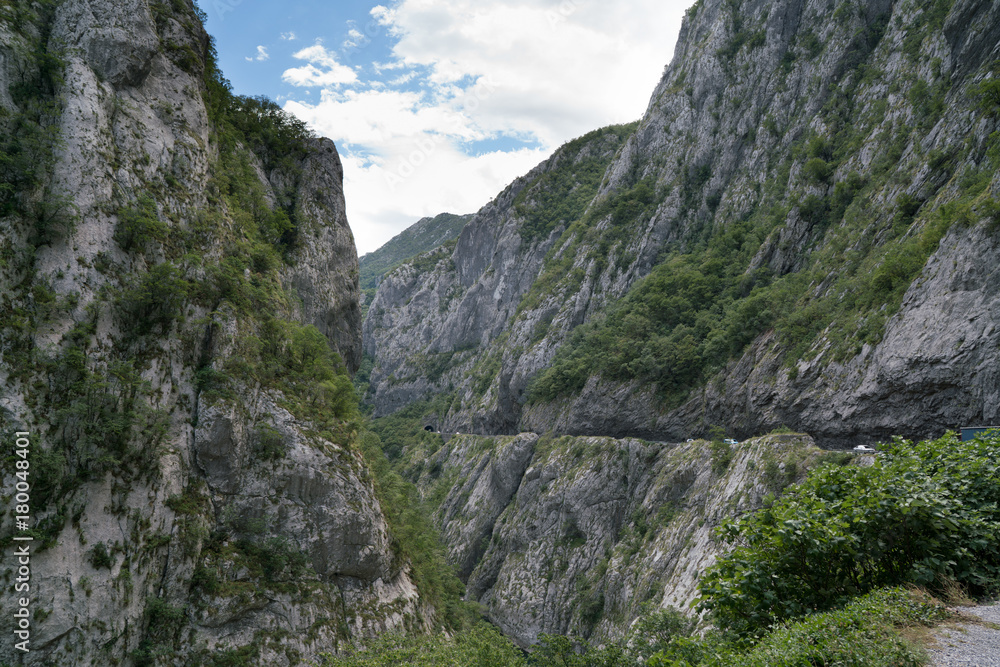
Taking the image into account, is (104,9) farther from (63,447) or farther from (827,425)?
(827,425)

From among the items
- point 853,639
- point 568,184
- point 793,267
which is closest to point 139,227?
point 853,639

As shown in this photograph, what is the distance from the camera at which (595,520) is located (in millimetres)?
39969

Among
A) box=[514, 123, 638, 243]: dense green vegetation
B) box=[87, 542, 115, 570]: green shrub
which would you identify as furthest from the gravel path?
box=[514, 123, 638, 243]: dense green vegetation

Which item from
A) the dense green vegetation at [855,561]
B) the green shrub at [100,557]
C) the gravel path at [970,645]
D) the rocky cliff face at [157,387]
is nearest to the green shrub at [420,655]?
the rocky cliff face at [157,387]

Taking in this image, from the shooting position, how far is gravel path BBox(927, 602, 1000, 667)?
4.93 m

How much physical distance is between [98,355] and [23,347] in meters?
1.91

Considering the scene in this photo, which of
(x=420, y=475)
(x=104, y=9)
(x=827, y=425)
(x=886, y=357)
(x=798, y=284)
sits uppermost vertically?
(x=104, y=9)

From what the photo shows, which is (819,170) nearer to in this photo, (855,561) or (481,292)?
(855,561)

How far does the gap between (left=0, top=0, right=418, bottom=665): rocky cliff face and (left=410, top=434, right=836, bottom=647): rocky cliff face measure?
15.3 meters

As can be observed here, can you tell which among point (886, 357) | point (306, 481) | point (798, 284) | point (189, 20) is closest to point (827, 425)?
point (886, 357)

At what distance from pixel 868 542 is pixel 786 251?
122 feet

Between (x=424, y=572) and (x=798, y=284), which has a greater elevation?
(x=798, y=284)

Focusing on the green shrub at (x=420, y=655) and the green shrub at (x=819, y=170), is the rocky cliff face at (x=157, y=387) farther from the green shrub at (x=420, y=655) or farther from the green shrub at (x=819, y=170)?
the green shrub at (x=819, y=170)

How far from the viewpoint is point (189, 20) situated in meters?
24.0
